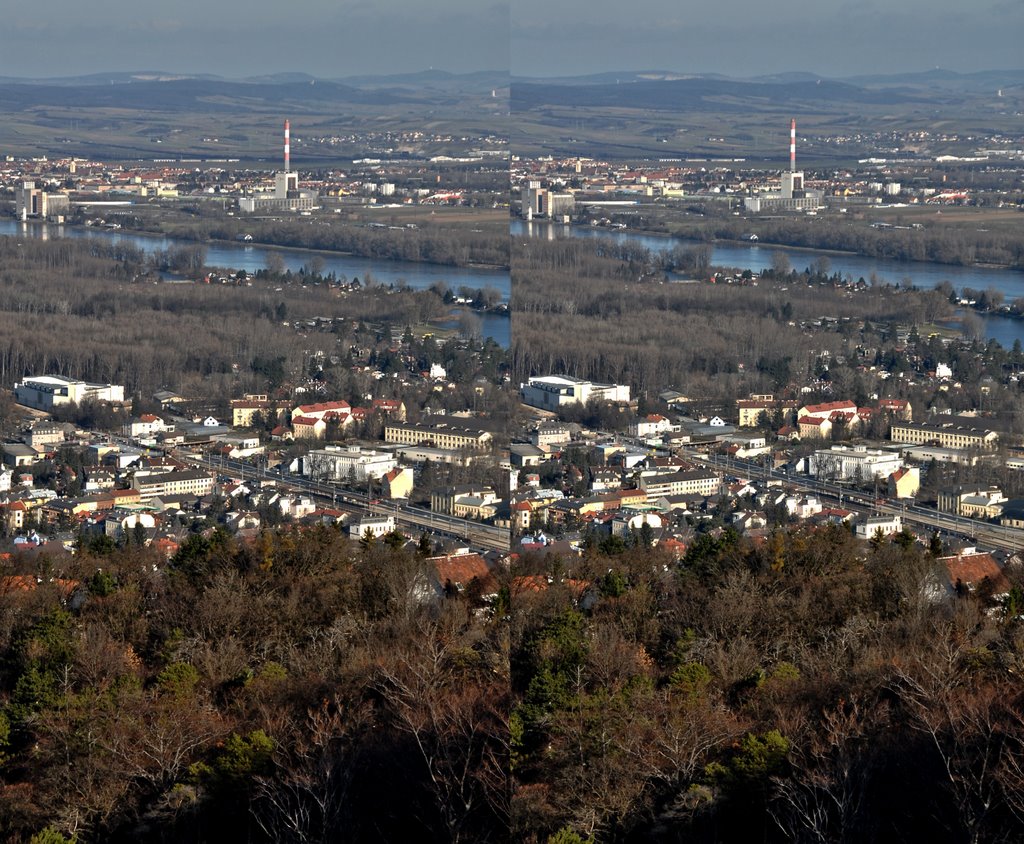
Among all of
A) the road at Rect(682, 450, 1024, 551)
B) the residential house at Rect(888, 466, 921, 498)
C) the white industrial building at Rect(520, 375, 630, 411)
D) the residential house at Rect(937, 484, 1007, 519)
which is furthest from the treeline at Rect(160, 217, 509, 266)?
the residential house at Rect(937, 484, 1007, 519)

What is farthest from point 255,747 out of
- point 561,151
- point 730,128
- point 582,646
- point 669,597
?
point 730,128

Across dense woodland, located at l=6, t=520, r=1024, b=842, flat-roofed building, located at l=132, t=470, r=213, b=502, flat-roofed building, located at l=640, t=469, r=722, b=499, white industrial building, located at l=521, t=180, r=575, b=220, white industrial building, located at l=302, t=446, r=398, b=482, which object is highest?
white industrial building, located at l=521, t=180, r=575, b=220

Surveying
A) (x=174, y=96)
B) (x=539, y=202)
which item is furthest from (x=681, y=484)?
(x=174, y=96)

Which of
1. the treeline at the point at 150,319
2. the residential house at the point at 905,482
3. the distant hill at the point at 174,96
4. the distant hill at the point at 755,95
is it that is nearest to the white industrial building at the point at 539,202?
the residential house at the point at 905,482

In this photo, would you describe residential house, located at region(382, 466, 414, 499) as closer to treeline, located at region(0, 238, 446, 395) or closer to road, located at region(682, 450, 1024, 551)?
road, located at region(682, 450, 1024, 551)

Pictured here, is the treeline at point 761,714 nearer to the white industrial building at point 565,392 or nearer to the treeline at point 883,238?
the white industrial building at point 565,392
